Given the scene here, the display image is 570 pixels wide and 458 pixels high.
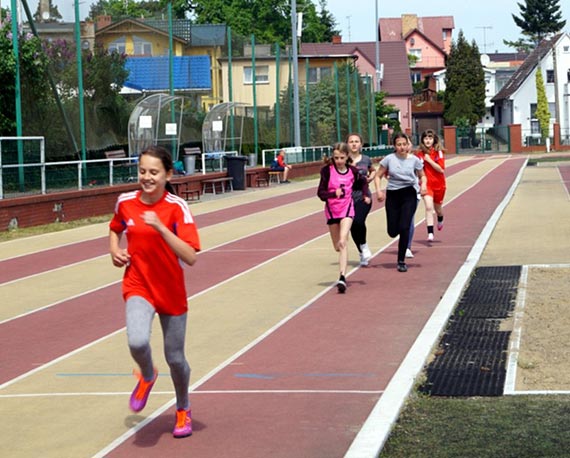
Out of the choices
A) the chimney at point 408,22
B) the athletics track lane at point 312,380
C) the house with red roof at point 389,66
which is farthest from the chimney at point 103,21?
the chimney at point 408,22

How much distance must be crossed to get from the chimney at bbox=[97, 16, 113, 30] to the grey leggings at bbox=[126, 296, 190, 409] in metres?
25.9

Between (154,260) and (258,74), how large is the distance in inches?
1804

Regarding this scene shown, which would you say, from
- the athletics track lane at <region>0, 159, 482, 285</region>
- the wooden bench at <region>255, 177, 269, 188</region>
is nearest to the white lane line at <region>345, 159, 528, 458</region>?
the athletics track lane at <region>0, 159, 482, 285</region>

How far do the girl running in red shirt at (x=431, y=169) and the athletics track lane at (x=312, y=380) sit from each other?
4.34 metres

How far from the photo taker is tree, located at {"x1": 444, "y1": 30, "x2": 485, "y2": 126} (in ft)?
393

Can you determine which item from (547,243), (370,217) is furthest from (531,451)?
(370,217)

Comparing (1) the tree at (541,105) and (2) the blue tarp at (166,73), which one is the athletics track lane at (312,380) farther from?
(1) the tree at (541,105)

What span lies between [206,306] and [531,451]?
6641mm

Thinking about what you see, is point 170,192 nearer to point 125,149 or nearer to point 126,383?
point 126,383

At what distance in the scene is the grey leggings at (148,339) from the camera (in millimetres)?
6840

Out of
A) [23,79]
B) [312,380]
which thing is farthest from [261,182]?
[312,380]

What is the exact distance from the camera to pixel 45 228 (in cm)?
2475

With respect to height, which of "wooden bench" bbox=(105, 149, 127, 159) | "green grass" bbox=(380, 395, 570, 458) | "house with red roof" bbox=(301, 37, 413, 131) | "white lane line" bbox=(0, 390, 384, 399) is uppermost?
"house with red roof" bbox=(301, 37, 413, 131)

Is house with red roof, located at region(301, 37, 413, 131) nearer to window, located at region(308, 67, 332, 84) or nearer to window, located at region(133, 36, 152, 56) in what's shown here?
window, located at region(308, 67, 332, 84)
